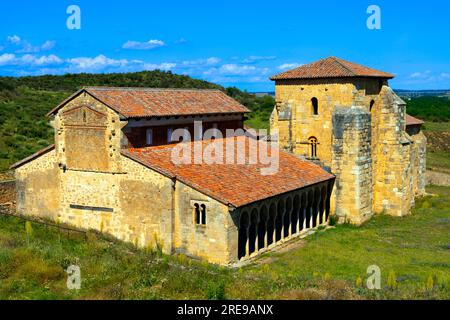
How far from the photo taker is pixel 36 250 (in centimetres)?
1889

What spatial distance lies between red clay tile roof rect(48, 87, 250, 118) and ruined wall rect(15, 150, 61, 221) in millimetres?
2533

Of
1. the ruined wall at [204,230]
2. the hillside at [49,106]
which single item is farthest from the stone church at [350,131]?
the hillside at [49,106]

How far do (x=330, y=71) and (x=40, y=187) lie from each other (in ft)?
52.0

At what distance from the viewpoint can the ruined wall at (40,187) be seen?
2466 cm

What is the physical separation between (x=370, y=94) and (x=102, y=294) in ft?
67.0

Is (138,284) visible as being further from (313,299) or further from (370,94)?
(370,94)

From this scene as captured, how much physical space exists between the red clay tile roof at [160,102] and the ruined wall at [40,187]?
2533 millimetres

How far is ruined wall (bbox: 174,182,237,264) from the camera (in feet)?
68.2

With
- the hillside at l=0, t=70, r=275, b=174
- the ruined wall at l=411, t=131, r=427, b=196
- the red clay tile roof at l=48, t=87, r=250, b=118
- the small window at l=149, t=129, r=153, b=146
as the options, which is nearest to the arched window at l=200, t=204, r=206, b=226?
the small window at l=149, t=129, r=153, b=146

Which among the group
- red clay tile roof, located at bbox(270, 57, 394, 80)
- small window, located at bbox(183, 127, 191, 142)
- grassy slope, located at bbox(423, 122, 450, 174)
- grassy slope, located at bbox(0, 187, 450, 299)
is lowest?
grassy slope, located at bbox(0, 187, 450, 299)

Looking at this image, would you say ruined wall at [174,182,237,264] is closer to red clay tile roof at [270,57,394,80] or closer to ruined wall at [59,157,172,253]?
ruined wall at [59,157,172,253]

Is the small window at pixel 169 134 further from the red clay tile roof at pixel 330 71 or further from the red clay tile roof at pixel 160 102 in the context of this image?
the red clay tile roof at pixel 330 71

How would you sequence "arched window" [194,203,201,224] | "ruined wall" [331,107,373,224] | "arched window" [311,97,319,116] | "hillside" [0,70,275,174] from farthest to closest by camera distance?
"hillside" [0,70,275,174]
"arched window" [311,97,319,116]
"ruined wall" [331,107,373,224]
"arched window" [194,203,201,224]

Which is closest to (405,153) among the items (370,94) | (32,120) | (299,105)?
(370,94)
